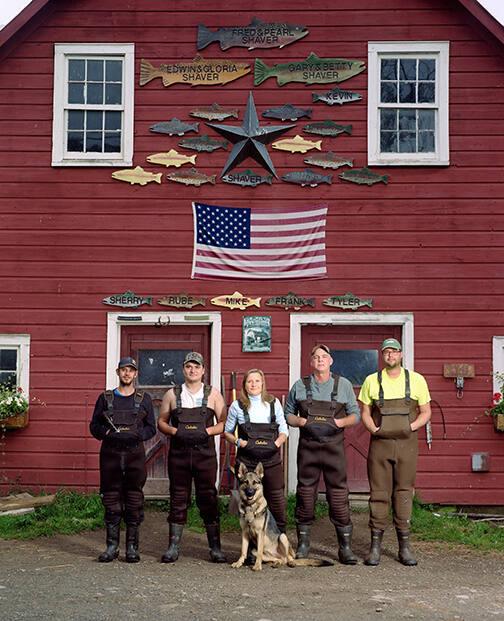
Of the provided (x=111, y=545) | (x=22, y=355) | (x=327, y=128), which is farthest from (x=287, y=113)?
(x=111, y=545)

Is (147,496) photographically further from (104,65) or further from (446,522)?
(104,65)

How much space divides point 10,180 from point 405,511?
245 inches

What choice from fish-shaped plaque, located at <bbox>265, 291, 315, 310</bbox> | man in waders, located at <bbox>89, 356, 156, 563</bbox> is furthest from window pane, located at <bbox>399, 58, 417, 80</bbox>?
man in waders, located at <bbox>89, 356, 156, 563</bbox>

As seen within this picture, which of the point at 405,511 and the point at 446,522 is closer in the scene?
the point at 405,511

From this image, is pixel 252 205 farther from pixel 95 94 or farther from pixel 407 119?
pixel 95 94

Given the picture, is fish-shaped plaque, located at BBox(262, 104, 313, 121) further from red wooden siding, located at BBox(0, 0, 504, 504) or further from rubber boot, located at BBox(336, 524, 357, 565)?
rubber boot, located at BBox(336, 524, 357, 565)

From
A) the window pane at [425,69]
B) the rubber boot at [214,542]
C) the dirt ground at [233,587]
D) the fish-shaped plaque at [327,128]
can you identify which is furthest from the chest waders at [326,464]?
the window pane at [425,69]

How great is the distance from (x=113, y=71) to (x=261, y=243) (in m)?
2.79

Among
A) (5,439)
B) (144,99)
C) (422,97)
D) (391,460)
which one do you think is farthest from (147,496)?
(422,97)

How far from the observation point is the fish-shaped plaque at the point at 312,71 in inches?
470

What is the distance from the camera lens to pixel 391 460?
29.7 feet

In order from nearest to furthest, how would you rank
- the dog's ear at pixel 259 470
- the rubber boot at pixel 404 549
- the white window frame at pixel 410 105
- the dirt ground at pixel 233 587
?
1. the dirt ground at pixel 233 587
2. the dog's ear at pixel 259 470
3. the rubber boot at pixel 404 549
4. the white window frame at pixel 410 105

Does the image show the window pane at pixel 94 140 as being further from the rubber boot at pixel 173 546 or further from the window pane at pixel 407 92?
the rubber boot at pixel 173 546

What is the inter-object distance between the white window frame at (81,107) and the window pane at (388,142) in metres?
3.01
